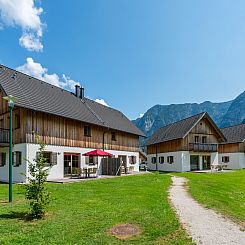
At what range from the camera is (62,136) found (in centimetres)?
2356

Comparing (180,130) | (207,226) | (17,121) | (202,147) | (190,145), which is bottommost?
(207,226)

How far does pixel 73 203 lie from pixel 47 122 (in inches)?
482

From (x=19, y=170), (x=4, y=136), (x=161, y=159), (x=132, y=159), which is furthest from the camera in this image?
(x=161, y=159)

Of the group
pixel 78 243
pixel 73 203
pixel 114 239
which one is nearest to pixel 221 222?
pixel 114 239

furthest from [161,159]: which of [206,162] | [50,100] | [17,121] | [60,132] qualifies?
[17,121]

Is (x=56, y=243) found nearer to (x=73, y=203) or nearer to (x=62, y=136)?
(x=73, y=203)

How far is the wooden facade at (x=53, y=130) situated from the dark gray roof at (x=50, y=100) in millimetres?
568

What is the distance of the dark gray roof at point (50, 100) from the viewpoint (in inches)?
847

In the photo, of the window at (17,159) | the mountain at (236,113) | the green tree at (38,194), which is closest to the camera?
the green tree at (38,194)

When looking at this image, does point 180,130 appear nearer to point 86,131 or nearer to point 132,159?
point 132,159

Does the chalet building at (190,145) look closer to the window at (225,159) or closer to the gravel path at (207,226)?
the window at (225,159)

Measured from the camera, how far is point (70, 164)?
80.8 ft

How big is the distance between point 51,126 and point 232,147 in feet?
110

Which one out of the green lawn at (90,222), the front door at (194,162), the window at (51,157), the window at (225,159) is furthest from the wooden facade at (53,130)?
Answer: the window at (225,159)
